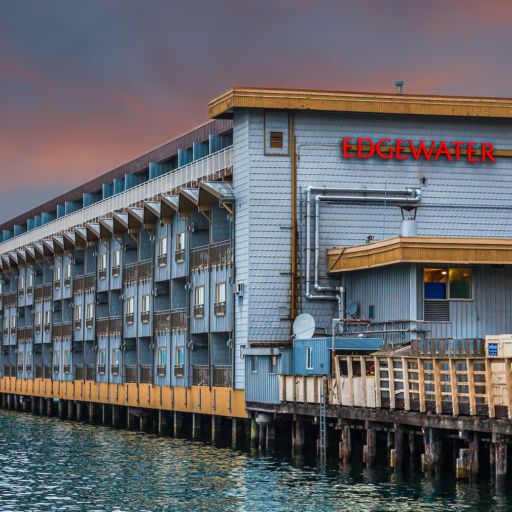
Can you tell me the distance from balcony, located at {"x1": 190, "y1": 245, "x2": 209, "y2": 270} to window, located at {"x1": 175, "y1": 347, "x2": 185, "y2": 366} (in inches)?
198

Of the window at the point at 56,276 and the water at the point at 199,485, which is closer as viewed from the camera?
the water at the point at 199,485

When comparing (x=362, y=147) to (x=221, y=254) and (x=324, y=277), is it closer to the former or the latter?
(x=324, y=277)

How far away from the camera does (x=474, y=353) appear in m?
57.5

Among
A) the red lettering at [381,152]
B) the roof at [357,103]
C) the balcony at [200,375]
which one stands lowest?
the balcony at [200,375]

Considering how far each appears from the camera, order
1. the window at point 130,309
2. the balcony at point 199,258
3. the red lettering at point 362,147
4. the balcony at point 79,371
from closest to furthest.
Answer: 1. the red lettering at point 362,147
2. the balcony at point 199,258
3. the window at point 130,309
4. the balcony at point 79,371

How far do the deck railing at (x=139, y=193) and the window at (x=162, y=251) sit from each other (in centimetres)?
329

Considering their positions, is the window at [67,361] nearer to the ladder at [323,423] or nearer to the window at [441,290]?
the window at [441,290]

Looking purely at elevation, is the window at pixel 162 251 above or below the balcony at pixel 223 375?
above

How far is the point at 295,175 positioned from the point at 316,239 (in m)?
3.57

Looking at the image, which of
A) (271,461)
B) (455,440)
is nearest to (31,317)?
(271,461)

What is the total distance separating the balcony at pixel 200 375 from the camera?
242ft

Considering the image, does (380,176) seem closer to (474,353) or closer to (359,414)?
(474,353)

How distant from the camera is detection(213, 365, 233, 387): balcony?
70.3 metres

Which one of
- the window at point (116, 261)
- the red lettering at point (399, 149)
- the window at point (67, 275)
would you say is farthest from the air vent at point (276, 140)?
the window at point (67, 275)
